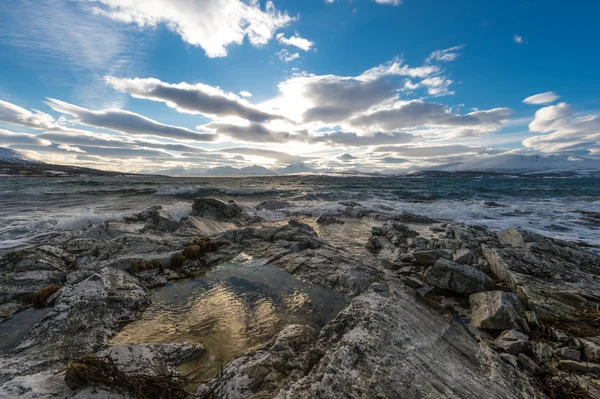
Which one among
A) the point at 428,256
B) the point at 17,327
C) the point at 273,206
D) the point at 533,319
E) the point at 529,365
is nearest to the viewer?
the point at 529,365

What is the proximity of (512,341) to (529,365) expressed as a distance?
38 centimetres

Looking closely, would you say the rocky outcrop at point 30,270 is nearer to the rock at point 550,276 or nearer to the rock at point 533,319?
Result: the rock at point 533,319

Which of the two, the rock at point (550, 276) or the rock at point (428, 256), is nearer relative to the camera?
the rock at point (550, 276)

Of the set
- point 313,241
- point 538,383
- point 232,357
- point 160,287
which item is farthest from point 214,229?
point 538,383

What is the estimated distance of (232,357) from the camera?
151 inches

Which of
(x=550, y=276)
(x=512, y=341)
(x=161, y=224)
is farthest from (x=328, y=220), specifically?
(x=512, y=341)

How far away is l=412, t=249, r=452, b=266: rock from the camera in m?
Result: 7.54

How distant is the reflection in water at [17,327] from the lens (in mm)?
4077

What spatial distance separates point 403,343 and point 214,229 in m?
11.3

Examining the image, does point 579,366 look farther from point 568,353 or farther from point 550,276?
point 550,276

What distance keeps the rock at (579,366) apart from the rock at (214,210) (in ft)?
47.4

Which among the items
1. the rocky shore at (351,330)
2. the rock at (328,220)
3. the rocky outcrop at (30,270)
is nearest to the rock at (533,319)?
the rocky shore at (351,330)

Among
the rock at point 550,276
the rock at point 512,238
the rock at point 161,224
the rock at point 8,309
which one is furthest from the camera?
the rock at point 161,224

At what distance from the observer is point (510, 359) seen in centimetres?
379
